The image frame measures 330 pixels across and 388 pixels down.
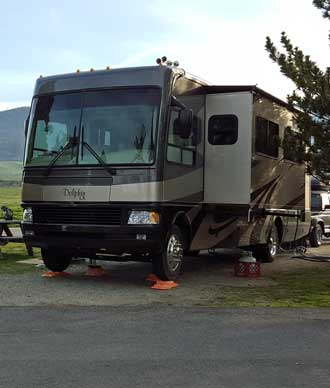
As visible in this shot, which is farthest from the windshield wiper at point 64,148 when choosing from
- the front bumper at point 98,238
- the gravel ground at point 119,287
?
the gravel ground at point 119,287

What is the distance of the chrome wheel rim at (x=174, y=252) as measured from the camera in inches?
370

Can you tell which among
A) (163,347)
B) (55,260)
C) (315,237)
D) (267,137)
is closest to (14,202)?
(315,237)

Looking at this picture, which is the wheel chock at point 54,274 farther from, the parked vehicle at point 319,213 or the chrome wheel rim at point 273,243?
the parked vehicle at point 319,213

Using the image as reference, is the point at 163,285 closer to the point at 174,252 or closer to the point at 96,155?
the point at 174,252

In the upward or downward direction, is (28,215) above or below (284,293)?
above

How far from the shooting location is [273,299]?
852 cm

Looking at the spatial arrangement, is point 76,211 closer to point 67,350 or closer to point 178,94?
point 178,94

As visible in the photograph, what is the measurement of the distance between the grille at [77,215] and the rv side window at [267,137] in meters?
3.44

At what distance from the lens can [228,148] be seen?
34.8 ft

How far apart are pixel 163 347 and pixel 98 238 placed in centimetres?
360

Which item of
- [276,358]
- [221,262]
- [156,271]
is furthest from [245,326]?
[221,262]

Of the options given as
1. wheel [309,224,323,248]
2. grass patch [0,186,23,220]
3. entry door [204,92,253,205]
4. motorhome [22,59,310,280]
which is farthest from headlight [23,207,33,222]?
grass patch [0,186,23,220]

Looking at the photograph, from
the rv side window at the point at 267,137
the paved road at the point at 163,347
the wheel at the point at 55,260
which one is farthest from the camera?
the rv side window at the point at 267,137

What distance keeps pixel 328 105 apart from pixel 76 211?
14.5 feet
